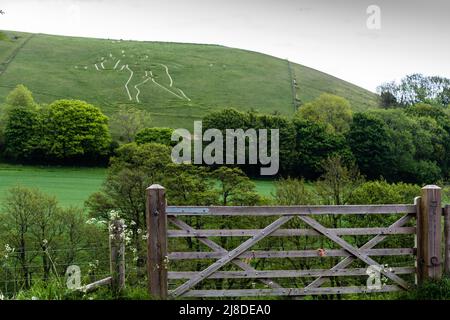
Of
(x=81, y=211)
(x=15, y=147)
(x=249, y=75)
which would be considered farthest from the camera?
(x=249, y=75)

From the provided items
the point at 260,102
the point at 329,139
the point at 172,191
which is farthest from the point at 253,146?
the point at 172,191

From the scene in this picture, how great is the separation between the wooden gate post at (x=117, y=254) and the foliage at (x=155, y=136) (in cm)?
7977

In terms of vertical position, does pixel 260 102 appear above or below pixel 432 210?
above

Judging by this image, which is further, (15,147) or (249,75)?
(249,75)

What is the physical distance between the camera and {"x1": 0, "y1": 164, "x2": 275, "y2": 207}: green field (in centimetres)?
6262

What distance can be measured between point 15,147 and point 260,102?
50.3 m

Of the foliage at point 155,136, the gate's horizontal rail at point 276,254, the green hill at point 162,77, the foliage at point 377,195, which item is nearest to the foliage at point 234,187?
the foliage at point 377,195

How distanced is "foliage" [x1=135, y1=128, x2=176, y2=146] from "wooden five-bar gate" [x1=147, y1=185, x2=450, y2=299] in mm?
79922

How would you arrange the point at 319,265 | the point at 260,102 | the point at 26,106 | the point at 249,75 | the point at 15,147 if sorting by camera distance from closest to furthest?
the point at 319,265
the point at 15,147
the point at 26,106
the point at 260,102
the point at 249,75

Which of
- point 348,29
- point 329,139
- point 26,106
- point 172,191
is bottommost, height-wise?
point 172,191

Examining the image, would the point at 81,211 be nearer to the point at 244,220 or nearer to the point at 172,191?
the point at 172,191

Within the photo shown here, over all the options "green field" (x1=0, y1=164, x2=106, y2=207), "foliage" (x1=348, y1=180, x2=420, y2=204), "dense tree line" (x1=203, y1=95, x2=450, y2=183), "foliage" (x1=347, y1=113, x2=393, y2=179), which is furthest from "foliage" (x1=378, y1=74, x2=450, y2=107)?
"foliage" (x1=348, y1=180, x2=420, y2=204)

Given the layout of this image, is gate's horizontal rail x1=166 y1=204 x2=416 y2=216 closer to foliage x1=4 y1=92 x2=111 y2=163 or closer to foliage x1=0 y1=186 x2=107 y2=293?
foliage x1=0 y1=186 x2=107 y2=293

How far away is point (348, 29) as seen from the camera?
72.7 m
